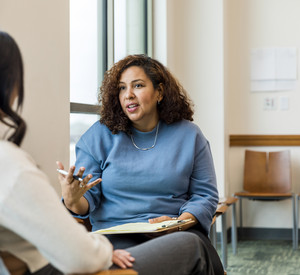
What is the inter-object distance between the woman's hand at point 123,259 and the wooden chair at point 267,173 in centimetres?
376

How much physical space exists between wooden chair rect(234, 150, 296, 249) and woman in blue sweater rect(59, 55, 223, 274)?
2.79 metres

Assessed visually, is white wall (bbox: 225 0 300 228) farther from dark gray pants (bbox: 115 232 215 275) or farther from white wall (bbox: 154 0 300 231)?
dark gray pants (bbox: 115 232 215 275)

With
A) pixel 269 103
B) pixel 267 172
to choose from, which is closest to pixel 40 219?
pixel 267 172

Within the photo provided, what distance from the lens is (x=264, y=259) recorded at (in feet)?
14.6

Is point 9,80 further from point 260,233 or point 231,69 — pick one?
point 260,233

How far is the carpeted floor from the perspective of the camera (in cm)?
405

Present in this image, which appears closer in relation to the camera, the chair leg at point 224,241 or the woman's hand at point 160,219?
the woman's hand at point 160,219

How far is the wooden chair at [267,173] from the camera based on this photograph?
5281 millimetres

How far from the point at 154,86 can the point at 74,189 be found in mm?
765

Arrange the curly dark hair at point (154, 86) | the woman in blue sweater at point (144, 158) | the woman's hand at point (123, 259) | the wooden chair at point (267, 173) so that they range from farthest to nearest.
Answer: the wooden chair at point (267, 173) → the curly dark hair at point (154, 86) → the woman in blue sweater at point (144, 158) → the woman's hand at point (123, 259)

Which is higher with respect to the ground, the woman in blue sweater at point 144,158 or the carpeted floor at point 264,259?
the woman in blue sweater at point 144,158

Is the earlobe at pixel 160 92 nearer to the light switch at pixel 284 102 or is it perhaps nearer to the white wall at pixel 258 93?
the white wall at pixel 258 93

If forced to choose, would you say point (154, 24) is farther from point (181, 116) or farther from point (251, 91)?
point (181, 116)

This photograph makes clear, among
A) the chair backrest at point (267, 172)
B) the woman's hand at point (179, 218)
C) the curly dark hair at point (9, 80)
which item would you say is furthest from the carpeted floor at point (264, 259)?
the curly dark hair at point (9, 80)
